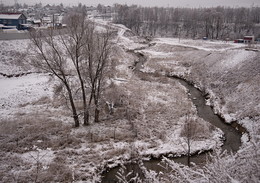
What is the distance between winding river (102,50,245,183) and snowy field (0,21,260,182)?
0.55m

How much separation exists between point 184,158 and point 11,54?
30.9 meters

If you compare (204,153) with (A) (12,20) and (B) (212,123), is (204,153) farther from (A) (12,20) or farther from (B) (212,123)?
(A) (12,20)

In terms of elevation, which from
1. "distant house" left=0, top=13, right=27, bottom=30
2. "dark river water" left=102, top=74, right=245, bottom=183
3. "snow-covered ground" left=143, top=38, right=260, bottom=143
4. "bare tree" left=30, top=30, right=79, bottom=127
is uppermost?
"distant house" left=0, top=13, right=27, bottom=30

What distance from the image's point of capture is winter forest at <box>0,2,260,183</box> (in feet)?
35.2

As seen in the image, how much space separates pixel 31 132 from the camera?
14.7 metres

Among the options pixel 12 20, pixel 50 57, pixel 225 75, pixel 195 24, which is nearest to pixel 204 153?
pixel 50 57

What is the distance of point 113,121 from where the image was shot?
17000 millimetres

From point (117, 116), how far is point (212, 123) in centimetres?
879

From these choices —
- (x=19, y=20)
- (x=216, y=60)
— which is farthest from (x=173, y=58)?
(x=19, y=20)

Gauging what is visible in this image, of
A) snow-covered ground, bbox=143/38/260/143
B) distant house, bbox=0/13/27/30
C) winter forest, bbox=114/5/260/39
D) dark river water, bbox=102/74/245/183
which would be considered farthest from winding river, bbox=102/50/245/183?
distant house, bbox=0/13/27/30

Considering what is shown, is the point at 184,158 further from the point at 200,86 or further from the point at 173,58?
the point at 173,58

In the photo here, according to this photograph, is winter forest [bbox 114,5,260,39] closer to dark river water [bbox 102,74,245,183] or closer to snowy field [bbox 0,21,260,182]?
snowy field [bbox 0,21,260,182]

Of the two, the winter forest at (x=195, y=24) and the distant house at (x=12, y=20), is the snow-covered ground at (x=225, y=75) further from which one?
the distant house at (x=12, y=20)

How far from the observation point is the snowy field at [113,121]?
1191 centimetres
